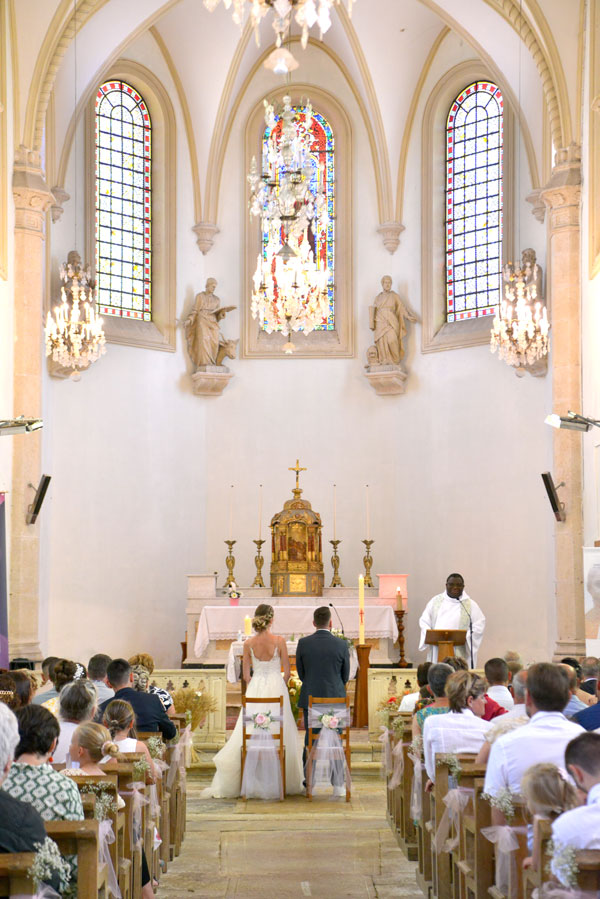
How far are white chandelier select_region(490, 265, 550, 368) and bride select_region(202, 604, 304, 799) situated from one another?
661 cm

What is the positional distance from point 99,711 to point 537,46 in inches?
436

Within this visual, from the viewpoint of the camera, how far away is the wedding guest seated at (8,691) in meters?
6.68

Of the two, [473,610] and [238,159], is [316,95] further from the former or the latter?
[473,610]

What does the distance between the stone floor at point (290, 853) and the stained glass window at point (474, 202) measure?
10.3 metres

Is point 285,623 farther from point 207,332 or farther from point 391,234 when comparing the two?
point 391,234

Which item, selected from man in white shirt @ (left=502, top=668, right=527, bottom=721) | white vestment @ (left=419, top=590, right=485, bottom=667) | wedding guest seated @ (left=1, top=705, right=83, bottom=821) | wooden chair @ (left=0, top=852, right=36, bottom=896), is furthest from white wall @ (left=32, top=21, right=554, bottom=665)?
wooden chair @ (left=0, top=852, right=36, bottom=896)

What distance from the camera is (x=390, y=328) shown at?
61.0 ft

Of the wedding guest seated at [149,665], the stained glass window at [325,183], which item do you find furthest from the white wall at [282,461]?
the wedding guest seated at [149,665]

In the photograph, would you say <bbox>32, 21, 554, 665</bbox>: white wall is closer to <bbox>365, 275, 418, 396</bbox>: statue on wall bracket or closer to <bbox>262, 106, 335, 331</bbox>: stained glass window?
<bbox>365, 275, 418, 396</bbox>: statue on wall bracket

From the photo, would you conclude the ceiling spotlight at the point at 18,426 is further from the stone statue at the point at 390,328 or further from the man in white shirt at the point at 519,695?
the stone statue at the point at 390,328

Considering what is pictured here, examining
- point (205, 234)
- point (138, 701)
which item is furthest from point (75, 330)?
point (138, 701)

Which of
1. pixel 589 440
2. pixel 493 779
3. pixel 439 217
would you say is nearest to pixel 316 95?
pixel 439 217

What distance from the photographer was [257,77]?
778 inches

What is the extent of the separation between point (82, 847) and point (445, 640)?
23.0 feet
